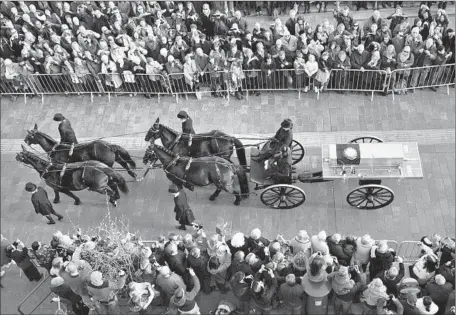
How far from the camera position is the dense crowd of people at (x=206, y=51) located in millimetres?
13141

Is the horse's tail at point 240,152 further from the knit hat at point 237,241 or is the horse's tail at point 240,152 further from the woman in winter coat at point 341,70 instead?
the woman in winter coat at point 341,70

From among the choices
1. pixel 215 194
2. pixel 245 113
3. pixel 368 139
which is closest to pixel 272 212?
pixel 215 194

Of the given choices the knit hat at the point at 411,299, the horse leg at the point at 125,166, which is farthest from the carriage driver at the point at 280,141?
the knit hat at the point at 411,299

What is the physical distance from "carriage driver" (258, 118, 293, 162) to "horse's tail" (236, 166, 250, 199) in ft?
1.46

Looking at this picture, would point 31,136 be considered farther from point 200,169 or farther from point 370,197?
point 370,197

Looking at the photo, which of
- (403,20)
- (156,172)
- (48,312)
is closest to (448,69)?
(403,20)

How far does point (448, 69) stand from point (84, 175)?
9386 millimetres

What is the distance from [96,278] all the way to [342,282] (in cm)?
409

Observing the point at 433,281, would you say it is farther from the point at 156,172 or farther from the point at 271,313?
the point at 156,172

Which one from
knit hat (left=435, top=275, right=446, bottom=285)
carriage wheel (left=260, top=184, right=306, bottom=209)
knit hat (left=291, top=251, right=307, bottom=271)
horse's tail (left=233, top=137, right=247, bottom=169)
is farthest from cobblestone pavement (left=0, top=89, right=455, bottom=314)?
knit hat (left=435, top=275, right=446, bottom=285)

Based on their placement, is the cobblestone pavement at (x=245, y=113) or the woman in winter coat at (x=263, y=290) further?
the cobblestone pavement at (x=245, y=113)

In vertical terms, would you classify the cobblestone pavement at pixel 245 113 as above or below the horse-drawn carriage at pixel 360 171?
below

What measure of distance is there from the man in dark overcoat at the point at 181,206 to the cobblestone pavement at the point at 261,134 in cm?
67

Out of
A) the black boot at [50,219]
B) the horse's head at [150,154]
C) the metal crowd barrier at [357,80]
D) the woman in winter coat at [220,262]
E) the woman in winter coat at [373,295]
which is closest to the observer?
the woman in winter coat at [373,295]
